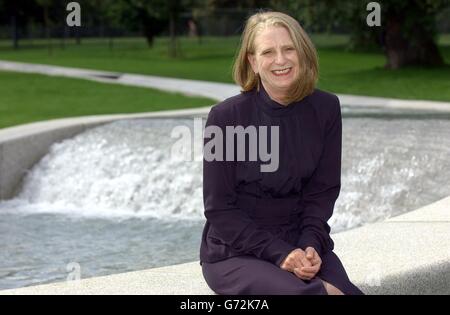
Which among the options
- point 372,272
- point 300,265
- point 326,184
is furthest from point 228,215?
point 372,272

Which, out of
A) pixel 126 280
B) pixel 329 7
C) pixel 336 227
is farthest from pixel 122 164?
pixel 329 7

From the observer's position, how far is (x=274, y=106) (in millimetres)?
4441

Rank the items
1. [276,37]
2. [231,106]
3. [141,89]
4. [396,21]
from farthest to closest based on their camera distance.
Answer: [396,21] → [141,89] → [231,106] → [276,37]

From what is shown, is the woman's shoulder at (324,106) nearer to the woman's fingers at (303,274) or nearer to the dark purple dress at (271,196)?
the dark purple dress at (271,196)

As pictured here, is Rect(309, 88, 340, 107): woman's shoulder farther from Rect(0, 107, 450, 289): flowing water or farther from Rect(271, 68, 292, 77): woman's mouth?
Rect(0, 107, 450, 289): flowing water

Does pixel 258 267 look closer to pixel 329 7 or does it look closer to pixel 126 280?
pixel 126 280

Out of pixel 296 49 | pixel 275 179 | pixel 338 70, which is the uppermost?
pixel 296 49

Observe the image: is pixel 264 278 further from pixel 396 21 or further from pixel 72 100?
pixel 396 21

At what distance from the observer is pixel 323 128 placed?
177 inches

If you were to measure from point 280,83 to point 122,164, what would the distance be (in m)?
8.23

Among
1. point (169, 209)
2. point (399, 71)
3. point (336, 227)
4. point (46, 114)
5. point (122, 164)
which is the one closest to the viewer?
point (336, 227)

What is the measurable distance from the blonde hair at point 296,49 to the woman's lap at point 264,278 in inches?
28.9

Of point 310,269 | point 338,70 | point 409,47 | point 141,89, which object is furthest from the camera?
point 338,70

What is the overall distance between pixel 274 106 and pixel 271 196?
40cm
